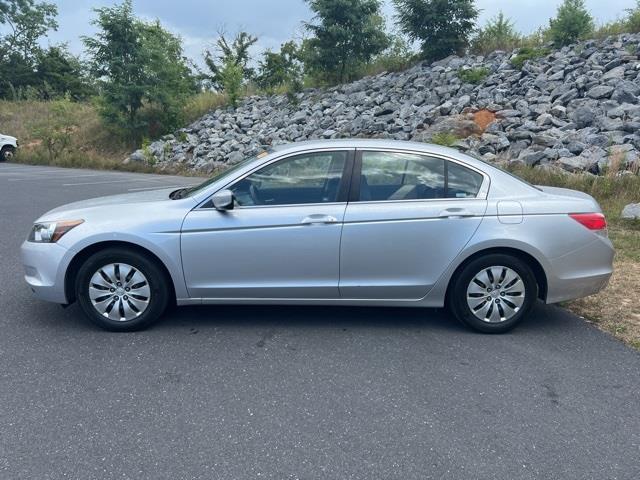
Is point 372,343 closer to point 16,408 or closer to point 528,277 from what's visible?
point 528,277

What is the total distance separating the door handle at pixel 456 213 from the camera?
15.6ft

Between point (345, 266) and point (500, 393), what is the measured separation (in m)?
1.57

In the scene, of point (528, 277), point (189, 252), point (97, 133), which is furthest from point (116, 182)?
point (528, 277)

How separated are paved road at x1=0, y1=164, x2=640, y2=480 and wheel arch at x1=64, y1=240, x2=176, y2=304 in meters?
0.37

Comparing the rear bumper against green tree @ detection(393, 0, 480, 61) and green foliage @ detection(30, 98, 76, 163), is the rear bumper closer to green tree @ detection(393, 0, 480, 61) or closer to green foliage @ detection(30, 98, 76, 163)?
green tree @ detection(393, 0, 480, 61)

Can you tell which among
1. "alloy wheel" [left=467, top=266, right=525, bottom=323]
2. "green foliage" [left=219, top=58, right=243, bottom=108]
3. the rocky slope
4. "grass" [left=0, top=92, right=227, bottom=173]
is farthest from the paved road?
"green foliage" [left=219, top=58, right=243, bottom=108]

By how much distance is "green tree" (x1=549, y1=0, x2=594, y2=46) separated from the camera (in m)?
20.2

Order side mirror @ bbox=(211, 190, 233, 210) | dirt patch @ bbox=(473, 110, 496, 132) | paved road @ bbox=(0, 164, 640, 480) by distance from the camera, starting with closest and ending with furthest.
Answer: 1. paved road @ bbox=(0, 164, 640, 480)
2. side mirror @ bbox=(211, 190, 233, 210)
3. dirt patch @ bbox=(473, 110, 496, 132)

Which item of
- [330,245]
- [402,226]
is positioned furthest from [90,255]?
[402,226]

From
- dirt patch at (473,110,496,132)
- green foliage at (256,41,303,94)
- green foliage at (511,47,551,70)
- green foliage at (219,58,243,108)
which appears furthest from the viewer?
green foliage at (256,41,303,94)

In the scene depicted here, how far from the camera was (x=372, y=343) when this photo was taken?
464 cm

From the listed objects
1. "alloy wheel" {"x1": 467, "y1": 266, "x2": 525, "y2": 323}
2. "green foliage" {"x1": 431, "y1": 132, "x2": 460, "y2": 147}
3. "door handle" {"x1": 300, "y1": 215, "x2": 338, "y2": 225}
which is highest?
"green foliage" {"x1": 431, "y1": 132, "x2": 460, "y2": 147}

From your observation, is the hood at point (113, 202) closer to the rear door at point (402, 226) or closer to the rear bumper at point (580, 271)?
the rear door at point (402, 226)

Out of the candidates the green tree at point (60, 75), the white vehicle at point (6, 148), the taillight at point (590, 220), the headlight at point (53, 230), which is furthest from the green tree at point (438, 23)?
the green tree at point (60, 75)
